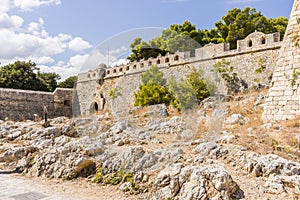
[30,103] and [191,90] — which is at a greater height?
[191,90]

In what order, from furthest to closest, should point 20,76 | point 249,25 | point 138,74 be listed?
1. point 20,76
2. point 249,25
3. point 138,74

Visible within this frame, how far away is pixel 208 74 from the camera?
13867 millimetres

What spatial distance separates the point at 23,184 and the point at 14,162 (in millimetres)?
1735

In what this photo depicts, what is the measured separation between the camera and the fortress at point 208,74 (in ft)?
24.3

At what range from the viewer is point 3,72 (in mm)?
25812

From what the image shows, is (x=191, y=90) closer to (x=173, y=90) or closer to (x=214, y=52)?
(x=173, y=90)

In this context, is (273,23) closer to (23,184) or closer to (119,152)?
(119,152)

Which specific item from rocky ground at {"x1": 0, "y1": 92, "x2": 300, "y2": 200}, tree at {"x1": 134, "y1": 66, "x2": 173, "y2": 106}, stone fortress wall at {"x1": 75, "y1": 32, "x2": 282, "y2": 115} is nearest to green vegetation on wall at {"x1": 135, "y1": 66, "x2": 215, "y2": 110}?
tree at {"x1": 134, "y1": 66, "x2": 173, "y2": 106}

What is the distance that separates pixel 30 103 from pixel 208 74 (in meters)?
11.9

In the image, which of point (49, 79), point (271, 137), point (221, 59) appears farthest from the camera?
point (49, 79)

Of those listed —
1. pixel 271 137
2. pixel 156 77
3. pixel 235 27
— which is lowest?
pixel 271 137

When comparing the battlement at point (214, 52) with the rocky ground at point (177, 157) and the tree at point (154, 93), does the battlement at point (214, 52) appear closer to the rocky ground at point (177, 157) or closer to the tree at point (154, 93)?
the tree at point (154, 93)

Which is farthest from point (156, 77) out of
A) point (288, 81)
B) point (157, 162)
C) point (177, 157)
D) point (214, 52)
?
point (157, 162)

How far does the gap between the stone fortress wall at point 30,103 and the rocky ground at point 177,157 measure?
911 cm
